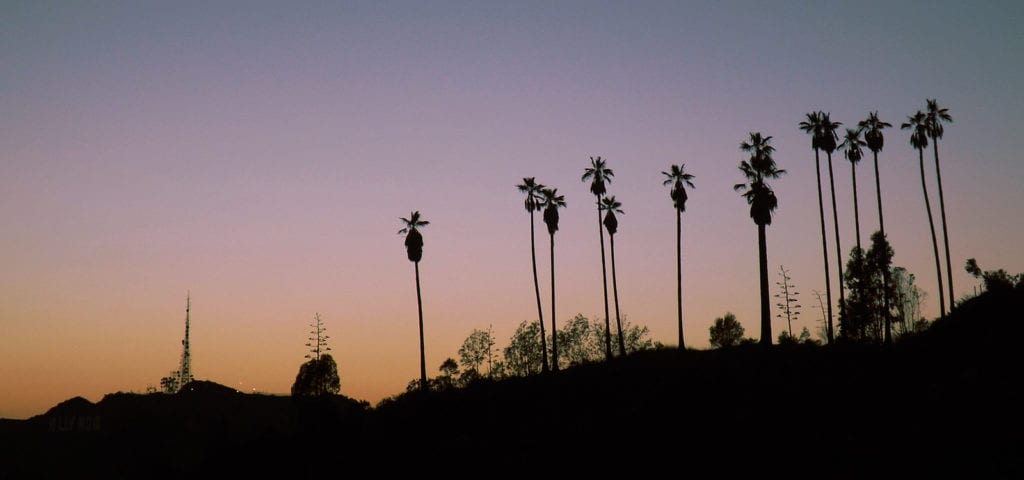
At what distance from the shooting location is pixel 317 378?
4557 inches

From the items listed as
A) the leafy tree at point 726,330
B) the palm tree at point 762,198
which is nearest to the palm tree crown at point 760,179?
the palm tree at point 762,198

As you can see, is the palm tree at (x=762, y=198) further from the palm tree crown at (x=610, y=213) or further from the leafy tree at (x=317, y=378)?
the leafy tree at (x=317, y=378)

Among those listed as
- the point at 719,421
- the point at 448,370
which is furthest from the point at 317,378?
the point at 719,421

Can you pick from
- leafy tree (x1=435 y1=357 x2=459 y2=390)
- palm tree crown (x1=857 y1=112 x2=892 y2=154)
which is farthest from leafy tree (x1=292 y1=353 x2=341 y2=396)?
palm tree crown (x1=857 y1=112 x2=892 y2=154)

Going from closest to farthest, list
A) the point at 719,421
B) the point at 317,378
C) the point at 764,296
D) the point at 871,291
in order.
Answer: the point at 719,421, the point at 764,296, the point at 871,291, the point at 317,378

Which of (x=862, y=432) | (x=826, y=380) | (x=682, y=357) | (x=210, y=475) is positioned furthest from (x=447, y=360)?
(x=862, y=432)

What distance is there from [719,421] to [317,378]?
85928mm

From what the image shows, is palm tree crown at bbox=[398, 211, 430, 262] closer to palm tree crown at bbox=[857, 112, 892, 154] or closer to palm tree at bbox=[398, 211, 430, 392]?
palm tree at bbox=[398, 211, 430, 392]

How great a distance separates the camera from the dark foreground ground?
105 feet

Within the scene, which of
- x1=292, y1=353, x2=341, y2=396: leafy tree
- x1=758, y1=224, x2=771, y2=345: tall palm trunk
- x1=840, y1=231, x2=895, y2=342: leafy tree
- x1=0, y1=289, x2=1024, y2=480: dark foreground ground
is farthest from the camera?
x1=292, y1=353, x2=341, y2=396: leafy tree

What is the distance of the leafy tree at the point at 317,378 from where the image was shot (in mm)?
115500

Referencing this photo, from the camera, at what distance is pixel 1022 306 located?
46906 millimetres

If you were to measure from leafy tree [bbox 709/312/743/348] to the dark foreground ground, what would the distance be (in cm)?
4747

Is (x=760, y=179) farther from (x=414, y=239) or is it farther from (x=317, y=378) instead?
(x=317, y=378)
